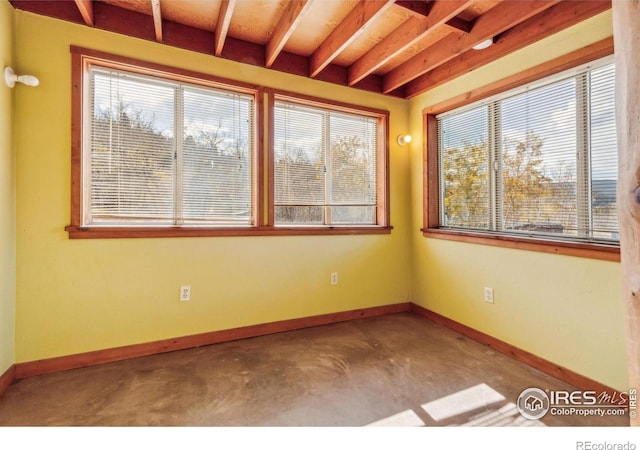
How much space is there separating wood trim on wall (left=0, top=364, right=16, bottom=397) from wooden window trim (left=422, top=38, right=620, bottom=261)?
11.7 ft

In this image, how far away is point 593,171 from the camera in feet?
6.53

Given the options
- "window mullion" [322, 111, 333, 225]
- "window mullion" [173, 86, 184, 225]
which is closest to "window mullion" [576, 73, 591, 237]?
"window mullion" [322, 111, 333, 225]

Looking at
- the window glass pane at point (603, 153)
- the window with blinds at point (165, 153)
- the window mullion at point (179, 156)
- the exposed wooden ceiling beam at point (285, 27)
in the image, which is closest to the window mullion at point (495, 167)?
the window glass pane at point (603, 153)

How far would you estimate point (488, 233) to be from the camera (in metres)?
2.69

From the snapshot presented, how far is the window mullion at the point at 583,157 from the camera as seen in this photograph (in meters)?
2.02

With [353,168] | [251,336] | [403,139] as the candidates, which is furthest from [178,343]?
[403,139]

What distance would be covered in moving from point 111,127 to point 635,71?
2879 millimetres

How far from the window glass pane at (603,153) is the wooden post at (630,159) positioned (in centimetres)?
155

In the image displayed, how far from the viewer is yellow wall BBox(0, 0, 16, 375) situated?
6.13 ft

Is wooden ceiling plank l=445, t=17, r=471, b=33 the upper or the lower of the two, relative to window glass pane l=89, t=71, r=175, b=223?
upper

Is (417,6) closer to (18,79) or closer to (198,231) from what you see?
(198,231)

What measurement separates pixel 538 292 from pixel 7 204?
3743 millimetres

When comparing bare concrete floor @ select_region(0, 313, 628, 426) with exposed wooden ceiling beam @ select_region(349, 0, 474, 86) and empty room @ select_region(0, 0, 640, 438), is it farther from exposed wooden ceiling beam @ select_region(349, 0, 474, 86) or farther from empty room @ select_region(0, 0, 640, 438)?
exposed wooden ceiling beam @ select_region(349, 0, 474, 86)
